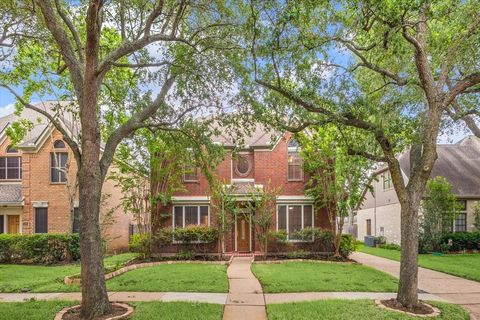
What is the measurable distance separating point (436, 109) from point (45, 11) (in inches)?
353

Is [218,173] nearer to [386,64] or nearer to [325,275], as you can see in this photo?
[325,275]

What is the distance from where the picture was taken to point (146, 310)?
26.9 ft

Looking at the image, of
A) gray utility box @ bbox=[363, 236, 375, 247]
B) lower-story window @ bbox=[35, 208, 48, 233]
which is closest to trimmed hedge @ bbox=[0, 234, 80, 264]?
lower-story window @ bbox=[35, 208, 48, 233]

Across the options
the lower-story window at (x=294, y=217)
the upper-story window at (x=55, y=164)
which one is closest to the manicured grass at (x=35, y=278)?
the upper-story window at (x=55, y=164)

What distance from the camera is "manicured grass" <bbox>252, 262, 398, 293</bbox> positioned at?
1069 centimetres

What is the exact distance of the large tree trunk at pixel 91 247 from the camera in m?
7.78

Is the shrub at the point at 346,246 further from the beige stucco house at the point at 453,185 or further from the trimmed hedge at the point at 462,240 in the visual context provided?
the trimmed hedge at the point at 462,240

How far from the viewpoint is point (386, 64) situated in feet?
→ 39.0

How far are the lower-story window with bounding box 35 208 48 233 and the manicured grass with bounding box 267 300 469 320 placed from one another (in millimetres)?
16759

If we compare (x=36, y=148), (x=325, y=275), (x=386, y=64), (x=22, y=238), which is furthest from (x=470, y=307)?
(x=36, y=148)

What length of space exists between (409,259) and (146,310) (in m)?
5.91

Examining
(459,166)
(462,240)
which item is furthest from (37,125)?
(459,166)

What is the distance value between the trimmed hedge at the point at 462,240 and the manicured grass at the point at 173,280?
15.4 metres

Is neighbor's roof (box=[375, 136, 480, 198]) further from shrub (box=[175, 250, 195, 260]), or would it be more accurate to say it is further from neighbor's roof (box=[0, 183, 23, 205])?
neighbor's roof (box=[0, 183, 23, 205])
